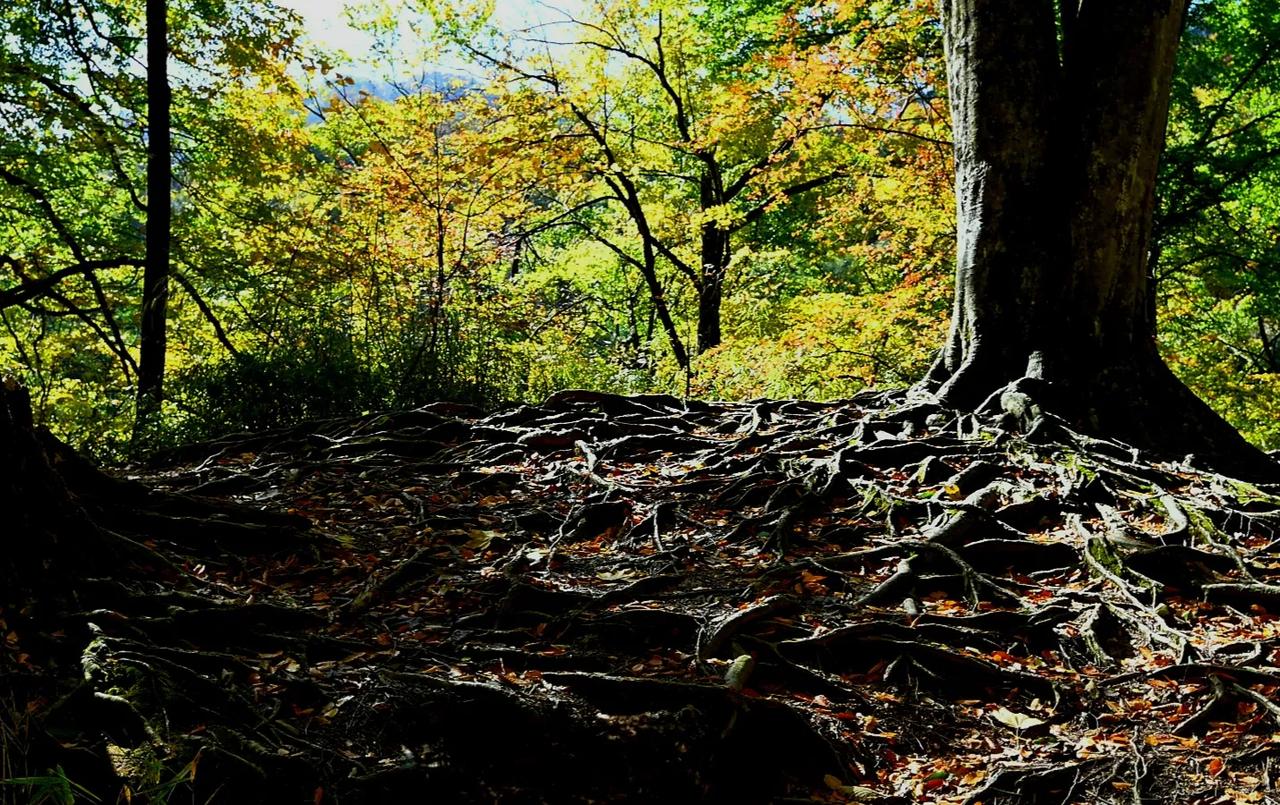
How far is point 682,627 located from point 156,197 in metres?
9.73

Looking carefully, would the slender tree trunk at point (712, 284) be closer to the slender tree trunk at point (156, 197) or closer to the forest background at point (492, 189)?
the forest background at point (492, 189)

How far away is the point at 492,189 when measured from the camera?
14453 mm

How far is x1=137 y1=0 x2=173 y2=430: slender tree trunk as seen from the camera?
34.2 feet

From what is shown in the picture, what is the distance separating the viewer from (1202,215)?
12516mm

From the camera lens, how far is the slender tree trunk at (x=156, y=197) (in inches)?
411

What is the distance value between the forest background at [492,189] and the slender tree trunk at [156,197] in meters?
0.35

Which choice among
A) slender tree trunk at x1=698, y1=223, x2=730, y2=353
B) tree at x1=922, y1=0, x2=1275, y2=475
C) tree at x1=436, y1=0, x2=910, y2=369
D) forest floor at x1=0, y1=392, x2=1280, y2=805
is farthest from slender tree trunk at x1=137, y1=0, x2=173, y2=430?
tree at x1=922, y1=0, x2=1275, y2=475

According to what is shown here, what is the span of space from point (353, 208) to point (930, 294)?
331 inches

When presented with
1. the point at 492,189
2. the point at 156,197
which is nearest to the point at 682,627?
the point at 156,197

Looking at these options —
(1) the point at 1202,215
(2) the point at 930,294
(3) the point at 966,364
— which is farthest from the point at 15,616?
(1) the point at 1202,215

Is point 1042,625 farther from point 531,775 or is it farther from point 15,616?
point 15,616

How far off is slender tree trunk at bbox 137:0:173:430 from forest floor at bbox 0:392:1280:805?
4184 millimetres

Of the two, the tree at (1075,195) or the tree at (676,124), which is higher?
the tree at (676,124)

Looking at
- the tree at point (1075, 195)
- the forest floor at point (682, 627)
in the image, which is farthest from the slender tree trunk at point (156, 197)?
the tree at point (1075, 195)
